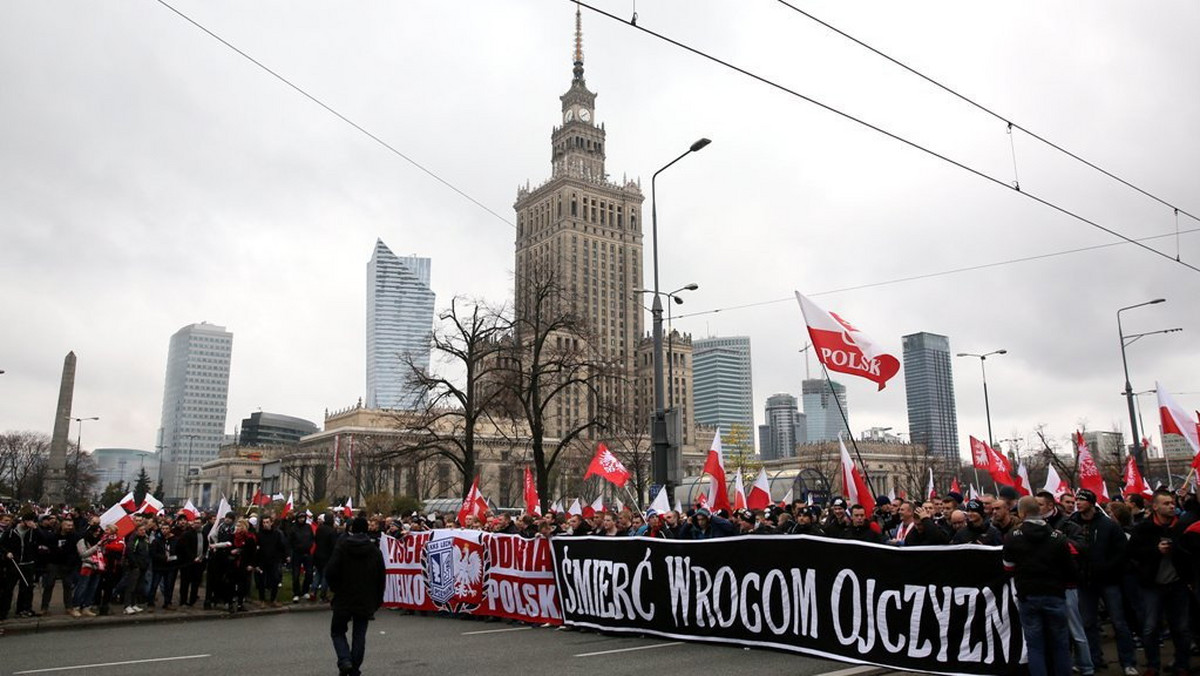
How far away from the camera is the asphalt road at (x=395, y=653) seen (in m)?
10.1

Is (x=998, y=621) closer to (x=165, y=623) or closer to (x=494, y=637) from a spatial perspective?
(x=494, y=637)

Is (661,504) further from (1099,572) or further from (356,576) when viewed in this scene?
(1099,572)

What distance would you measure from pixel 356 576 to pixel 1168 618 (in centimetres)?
900

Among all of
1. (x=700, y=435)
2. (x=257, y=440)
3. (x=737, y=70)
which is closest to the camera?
(x=737, y=70)

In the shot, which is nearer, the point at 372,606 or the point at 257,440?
the point at 372,606

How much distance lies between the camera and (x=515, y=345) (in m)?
33.0

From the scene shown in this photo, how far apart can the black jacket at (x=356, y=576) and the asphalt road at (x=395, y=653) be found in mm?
1153

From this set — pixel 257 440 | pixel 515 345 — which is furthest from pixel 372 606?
pixel 257 440

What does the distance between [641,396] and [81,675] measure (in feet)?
239

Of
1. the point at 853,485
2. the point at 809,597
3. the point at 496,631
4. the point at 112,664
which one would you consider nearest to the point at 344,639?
the point at 112,664

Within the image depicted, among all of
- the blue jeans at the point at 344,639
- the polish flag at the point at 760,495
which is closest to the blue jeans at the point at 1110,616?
the polish flag at the point at 760,495

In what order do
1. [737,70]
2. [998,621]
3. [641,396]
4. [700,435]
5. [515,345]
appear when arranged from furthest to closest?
1. [700,435]
2. [641,396]
3. [515,345]
4. [737,70]
5. [998,621]

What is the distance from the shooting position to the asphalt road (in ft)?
33.2

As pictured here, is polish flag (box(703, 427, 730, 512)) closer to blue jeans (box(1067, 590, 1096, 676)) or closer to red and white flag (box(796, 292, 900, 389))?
red and white flag (box(796, 292, 900, 389))
